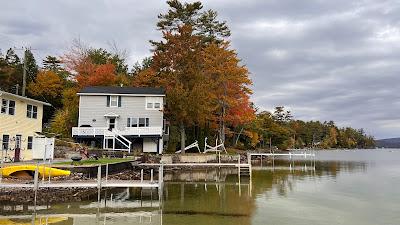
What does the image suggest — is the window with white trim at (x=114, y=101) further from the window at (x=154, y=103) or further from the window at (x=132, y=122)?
the window at (x=154, y=103)

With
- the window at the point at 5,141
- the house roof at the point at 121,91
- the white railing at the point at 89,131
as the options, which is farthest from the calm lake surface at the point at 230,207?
the house roof at the point at 121,91

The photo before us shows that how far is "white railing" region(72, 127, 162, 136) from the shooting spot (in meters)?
42.9

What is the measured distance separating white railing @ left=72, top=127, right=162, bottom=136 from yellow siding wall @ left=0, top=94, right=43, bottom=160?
32.1 feet

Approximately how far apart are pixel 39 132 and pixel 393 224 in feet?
88.4

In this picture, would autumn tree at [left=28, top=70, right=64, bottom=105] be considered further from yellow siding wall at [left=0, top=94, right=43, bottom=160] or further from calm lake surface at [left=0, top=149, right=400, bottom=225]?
calm lake surface at [left=0, top=149, right=400, bottom=225]

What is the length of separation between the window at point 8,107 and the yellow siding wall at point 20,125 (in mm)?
250

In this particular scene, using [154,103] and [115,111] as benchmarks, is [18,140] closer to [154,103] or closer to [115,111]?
[115,111]

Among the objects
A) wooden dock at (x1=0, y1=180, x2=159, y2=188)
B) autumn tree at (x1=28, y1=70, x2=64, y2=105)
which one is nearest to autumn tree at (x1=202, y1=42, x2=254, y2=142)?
autumn tree at (x1=28, y1=70, x2=64, y2=105)

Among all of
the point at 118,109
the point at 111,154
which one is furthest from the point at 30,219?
the point at 118,109

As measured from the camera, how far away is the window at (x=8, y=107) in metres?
28.7

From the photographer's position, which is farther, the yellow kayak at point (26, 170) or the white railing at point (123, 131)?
the white railing at point (123, 131)

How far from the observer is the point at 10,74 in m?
54.7

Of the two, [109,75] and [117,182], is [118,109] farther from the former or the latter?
[117,182]

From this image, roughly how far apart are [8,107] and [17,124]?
1594 mm
